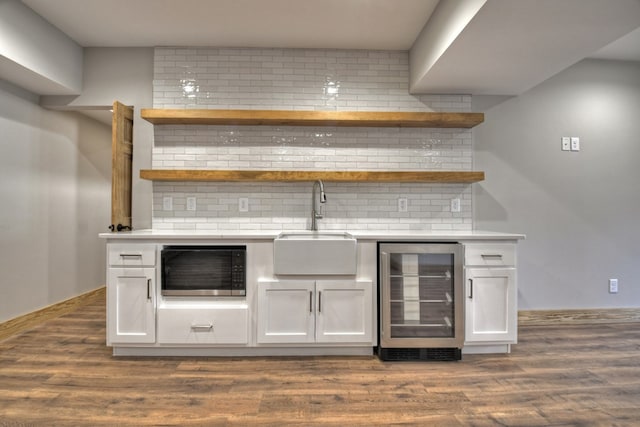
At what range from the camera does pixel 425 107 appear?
2.98 meters

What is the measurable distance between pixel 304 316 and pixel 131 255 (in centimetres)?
128

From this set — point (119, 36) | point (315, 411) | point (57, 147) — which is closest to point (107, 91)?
point (119, 36)

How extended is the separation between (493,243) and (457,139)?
1.08 meters

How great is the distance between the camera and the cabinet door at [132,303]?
2.29 m

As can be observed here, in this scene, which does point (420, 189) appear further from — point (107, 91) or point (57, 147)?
point (57, 147)

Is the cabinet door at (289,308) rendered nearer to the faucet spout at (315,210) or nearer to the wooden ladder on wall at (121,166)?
the faucet spout at (315,210)

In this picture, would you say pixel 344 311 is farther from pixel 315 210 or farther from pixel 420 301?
pixel 315 210

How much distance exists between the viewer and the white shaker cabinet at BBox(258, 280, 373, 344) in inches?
91.0

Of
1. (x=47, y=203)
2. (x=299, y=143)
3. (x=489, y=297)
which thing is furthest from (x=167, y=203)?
(x=489, y=297)

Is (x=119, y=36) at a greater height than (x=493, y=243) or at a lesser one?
greater

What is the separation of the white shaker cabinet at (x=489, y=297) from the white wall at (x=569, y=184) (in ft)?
2.43

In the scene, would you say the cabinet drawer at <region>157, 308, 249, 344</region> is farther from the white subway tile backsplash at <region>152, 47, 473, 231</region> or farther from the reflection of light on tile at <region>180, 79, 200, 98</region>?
the reflection of light on tile at <region>180, 79, 200, 98</region>

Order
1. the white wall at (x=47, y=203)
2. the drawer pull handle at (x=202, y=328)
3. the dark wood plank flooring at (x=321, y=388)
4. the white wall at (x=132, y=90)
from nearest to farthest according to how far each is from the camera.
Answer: the dark wood plank flooring at (x=321, y=388), the drawer pull handle at (x=202, y=328), the white wall at (x=47, y=203), the white wall at (x=132, y=90)

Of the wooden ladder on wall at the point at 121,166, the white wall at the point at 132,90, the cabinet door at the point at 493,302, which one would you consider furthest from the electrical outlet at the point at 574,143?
the wooden ladder on wall at the point at 121,166
